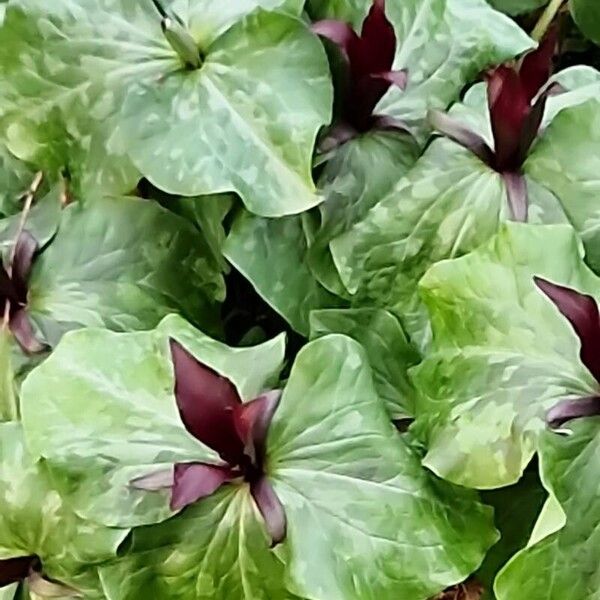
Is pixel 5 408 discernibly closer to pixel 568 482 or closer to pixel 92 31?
pixel 92 31

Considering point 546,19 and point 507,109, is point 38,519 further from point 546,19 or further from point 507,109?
point 546,19

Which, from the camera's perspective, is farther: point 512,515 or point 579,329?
point 512,515

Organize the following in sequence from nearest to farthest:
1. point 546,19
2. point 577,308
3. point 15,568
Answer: point 577,308 < point 15,568 < point 546,19

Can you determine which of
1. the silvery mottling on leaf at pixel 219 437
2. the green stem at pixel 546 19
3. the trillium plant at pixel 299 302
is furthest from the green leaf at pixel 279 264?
the green stem at pixel 546 19

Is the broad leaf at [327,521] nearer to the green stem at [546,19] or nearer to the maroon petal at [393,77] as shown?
the maroon petal at [393,77]

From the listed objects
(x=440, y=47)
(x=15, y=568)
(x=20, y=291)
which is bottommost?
(x=15, y=568)

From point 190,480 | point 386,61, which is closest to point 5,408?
point 190,480

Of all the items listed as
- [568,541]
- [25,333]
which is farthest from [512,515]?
[25,333]

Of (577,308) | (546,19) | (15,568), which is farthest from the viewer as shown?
(546,19)

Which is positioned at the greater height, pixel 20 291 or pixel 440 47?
pixel 440 47
